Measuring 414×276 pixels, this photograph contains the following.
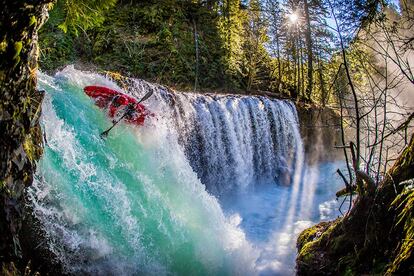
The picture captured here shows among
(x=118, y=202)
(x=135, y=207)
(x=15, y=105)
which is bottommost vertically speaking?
(x=135, y=207)

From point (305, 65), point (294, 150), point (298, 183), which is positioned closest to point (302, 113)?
point (294, 150)

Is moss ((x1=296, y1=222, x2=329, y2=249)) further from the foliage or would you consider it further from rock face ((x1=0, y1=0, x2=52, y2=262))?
the foliage

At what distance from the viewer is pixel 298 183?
535 inches

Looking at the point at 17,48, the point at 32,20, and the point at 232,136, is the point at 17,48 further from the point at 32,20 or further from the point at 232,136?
the point at 232,136

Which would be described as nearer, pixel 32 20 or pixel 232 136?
pixel 32 20

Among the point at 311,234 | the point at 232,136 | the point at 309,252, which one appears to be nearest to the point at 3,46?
the point at 309,252

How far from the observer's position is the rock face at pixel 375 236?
2.84 meters

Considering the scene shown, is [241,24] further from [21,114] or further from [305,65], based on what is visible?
[21,114]

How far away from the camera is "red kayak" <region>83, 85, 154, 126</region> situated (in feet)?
20.2

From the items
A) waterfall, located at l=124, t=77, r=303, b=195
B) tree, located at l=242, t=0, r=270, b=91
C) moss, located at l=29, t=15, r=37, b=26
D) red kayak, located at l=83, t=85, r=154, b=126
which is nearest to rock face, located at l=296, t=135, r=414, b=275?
moss, located at l=29, t=15, r=37, b=26

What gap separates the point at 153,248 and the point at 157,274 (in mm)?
366

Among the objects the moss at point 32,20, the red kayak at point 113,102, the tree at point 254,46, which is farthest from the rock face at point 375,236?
the tree at point 254,46

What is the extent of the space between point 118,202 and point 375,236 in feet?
10.9

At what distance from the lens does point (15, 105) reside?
2.85 metres
